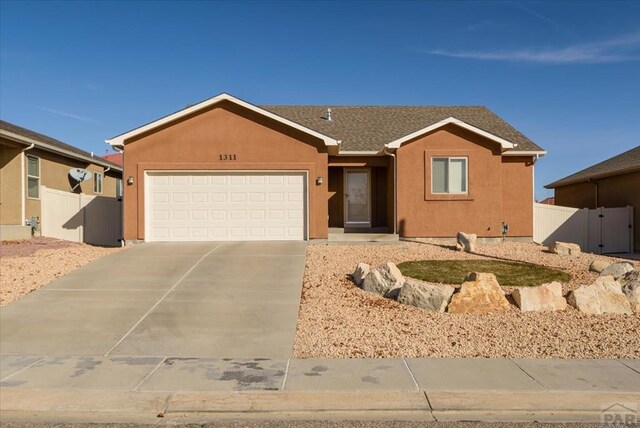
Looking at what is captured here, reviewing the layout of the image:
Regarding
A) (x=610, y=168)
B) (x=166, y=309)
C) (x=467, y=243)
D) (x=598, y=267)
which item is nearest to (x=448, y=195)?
(x=467, y=243)

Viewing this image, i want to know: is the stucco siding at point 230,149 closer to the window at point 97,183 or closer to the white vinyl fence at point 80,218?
the white vinyl fence at point 80,218

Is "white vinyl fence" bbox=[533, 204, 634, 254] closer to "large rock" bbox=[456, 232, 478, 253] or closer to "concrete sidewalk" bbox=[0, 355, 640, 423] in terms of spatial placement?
"large rock" bbox=[456, 232, 478, 253]

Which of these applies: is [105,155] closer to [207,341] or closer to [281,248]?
[281,248]

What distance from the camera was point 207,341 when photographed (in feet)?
23.4

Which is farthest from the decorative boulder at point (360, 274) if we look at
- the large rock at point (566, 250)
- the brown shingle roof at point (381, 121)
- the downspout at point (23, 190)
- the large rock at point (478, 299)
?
the downspout at point (23, 190)

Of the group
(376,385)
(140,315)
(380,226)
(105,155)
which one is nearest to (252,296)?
(140,315)

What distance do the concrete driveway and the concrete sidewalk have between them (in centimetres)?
62

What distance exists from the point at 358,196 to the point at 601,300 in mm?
11454

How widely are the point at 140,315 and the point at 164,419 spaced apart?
381 cm

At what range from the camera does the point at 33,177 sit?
1898 cm

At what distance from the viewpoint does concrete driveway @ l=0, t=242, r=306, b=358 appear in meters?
6.92

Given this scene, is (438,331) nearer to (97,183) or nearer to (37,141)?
(37,141)

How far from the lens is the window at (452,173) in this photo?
1688 centimetres

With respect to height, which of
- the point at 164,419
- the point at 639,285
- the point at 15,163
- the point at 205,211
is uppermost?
the point at 15,163
